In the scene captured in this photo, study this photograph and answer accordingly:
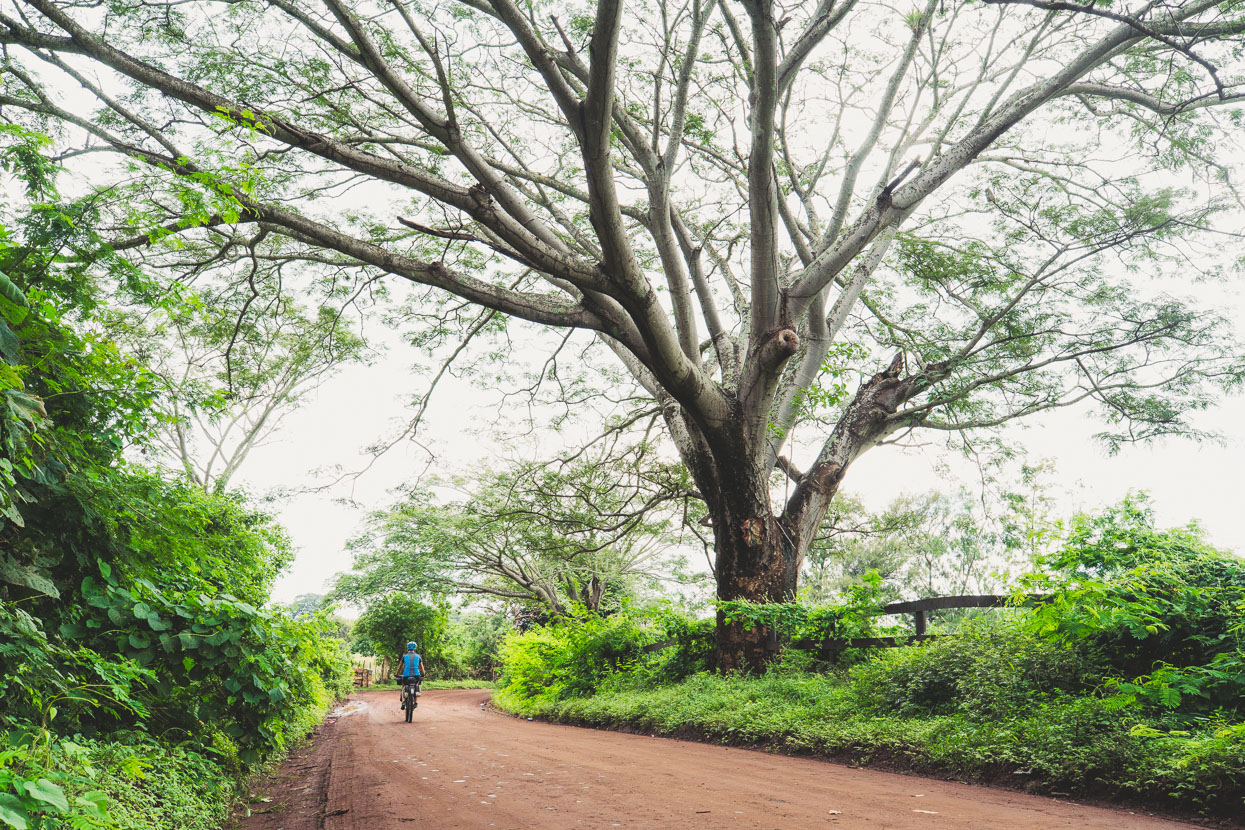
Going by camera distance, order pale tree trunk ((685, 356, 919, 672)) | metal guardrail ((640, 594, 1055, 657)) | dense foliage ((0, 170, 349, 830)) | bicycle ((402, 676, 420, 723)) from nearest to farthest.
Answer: dense foliage ((0, 170, 349, 830)), metal guardrail ((640, 594, 1055, 657)), pale tree trunk ((685, 356, 919, 672)), bicycle ((402, 676, 420, 723))

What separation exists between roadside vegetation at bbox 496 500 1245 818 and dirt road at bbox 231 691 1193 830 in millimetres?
305

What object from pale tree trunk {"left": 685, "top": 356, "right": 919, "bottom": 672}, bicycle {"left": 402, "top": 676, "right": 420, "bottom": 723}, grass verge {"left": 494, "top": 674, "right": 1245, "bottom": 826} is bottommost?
bicycle {"left": 402, "top": 676, "right": 420, "bottom": 723}

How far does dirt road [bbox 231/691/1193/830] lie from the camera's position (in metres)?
3.91

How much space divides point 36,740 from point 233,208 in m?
3.10

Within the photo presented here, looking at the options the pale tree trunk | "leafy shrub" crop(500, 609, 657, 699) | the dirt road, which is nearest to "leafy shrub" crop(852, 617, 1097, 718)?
the dirt road

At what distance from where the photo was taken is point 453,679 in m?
37.2

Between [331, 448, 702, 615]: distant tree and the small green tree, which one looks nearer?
[331, 448, 702, 615]: distant tree

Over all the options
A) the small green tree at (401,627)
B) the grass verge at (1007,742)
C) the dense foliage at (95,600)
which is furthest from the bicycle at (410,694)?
the small green tree at (401,627)

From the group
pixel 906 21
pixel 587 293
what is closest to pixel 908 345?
pixel 906 21

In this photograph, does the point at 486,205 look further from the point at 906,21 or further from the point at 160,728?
the point at 906,21

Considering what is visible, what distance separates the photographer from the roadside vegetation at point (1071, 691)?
4391 mm

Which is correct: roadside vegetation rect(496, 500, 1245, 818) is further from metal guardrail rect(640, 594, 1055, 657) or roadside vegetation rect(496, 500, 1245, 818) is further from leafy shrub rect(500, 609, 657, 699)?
leafy shrub rect(500, 609, 657, 699)

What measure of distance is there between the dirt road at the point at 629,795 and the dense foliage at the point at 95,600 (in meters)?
0.89

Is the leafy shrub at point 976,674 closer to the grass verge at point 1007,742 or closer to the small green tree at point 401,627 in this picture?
the grass verge at point 1007,742
